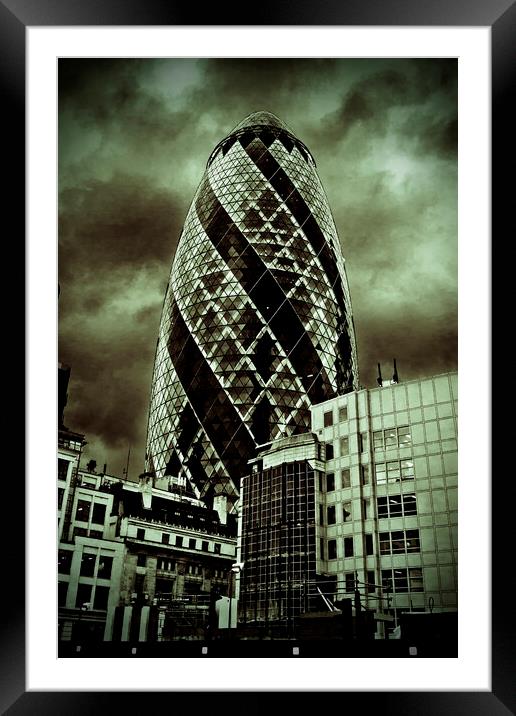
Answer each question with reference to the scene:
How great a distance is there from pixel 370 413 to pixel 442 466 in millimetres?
2074

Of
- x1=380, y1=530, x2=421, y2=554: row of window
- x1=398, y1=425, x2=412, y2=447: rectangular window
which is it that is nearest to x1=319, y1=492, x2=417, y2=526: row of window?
x1=380, y1=530, x2=421, y2=554: row of window

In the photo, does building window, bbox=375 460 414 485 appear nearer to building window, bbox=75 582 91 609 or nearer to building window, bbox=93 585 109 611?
building window, bbox=93 585 109 611

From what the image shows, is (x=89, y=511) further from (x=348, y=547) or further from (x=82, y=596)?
(x=348, y=547)

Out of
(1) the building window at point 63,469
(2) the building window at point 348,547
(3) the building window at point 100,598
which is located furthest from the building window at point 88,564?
(2) the building window at point 348,547

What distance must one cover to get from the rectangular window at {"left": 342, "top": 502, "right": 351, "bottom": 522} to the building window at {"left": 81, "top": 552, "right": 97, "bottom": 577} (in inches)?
108

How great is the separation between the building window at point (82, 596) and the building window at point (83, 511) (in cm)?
122

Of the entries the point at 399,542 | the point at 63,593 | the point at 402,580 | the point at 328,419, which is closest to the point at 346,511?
the point at 399,542

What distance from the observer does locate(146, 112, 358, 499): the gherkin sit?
919cm

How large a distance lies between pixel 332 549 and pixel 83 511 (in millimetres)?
2604

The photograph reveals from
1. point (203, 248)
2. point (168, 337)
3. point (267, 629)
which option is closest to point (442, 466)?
point (267, 629)

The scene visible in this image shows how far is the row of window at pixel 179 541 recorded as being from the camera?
7672 millimetres

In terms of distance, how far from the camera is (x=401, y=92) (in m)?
5.40
